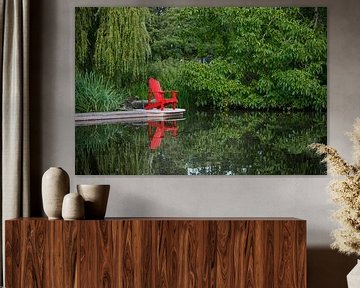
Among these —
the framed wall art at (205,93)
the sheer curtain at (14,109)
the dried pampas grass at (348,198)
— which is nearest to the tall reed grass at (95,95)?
the framed wall art at (205,93)

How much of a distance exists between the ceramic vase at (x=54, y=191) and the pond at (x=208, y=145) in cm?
45

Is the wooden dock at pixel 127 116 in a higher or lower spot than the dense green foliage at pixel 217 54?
lower

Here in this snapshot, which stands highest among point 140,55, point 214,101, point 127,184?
point 140,55

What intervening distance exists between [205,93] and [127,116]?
1.72 feet

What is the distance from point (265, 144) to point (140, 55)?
993 millimetres

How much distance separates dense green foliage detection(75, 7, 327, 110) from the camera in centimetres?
488

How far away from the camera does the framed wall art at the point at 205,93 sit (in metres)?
4.87

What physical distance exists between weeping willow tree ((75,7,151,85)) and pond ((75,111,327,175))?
0.37 metres

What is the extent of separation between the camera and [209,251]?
172 inches

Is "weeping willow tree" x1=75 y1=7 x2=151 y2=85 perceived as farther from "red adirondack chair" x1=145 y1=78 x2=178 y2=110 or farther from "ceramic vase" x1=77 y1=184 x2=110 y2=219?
"ceramic vase" x1=77 y1=184 x2=110 y2=219

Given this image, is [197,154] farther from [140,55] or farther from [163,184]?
[140,55]

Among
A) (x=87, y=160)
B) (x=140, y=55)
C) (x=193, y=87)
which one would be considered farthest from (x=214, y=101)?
(x=87, y=160)

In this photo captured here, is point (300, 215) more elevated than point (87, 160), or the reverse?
point (87, 160)

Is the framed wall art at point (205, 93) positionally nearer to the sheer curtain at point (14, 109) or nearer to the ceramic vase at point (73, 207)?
the sheer curtain at point (14, 109)
